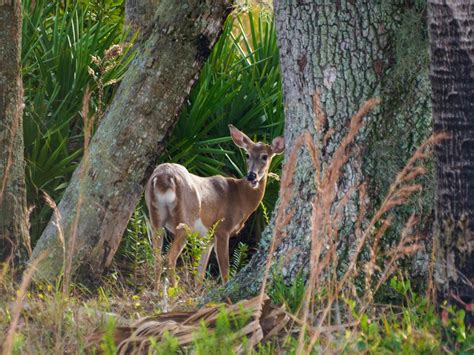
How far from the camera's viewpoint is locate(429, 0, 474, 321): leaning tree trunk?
5152 mm

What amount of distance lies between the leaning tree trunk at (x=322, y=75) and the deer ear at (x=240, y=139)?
13.6 ft

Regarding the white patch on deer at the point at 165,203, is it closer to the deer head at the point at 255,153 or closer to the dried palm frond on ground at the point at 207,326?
the deer head at the point at 255,153

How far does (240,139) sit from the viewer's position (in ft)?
35.8

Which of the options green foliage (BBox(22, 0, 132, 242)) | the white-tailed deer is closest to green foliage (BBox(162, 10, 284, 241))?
the white-tailed deer

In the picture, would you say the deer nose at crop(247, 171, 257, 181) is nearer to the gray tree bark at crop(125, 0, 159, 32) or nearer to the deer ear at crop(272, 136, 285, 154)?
the deer ear at crop(272, 136, 285, 154)

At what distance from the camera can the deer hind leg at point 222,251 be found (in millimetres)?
10673

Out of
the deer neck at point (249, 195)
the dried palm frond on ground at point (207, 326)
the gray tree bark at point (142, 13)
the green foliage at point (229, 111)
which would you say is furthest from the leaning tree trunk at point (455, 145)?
the gray tree bark at point (142, 13)

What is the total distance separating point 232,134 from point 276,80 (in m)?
1.34

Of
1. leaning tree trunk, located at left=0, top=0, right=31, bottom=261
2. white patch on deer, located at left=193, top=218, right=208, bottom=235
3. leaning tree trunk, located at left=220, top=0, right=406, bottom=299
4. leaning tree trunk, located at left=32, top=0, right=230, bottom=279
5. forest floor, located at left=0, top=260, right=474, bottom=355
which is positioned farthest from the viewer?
white patch on deer, located at left=193, top=218, right=208, bottom=235

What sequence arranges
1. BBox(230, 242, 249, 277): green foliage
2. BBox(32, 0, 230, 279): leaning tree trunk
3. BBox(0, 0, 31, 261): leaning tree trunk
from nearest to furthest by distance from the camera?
BBox(0, 0, 31, 261): leaning tree trunk → BBox(32, 0, 230, 279): leaning tree trunk → BBox(230, 242, 249, 277): green foliage

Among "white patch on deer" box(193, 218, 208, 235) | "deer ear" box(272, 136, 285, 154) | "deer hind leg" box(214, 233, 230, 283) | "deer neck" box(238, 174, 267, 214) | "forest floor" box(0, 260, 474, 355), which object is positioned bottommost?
"deer hind leg" box(214, 233, 230, 283)

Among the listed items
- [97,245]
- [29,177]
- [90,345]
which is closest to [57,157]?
[29,177]

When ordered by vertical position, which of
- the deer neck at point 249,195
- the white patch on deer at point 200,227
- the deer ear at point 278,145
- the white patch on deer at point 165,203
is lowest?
the white patch on deer at point 200,227

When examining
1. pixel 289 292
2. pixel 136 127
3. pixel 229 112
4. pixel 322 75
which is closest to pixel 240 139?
pixel 229 112
